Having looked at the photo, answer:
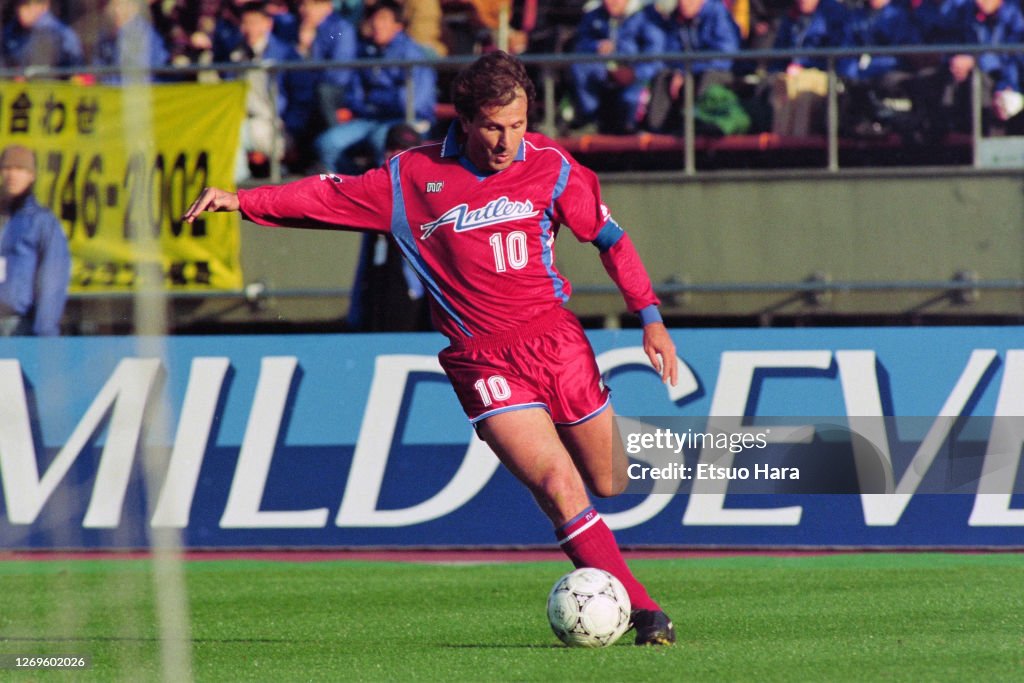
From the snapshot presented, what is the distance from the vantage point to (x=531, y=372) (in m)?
6.20

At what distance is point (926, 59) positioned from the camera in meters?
11.2

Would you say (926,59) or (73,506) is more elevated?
(926,59)

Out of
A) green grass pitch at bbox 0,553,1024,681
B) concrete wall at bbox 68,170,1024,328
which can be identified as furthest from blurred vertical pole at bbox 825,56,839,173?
green grass pitch at bbox 0,553,1024,681

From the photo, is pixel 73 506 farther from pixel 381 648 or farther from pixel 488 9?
pixel 488 9

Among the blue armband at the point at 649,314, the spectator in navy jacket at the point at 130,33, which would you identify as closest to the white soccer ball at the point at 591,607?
the blue armband at the point at 649,314

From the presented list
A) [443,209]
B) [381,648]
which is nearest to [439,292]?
[443,209]

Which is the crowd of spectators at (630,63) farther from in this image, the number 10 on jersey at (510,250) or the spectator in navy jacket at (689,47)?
the number 10 on jersey at (510,250)

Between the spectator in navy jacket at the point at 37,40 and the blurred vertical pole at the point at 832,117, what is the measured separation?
5.32 meters

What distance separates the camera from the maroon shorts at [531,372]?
6.15 metres

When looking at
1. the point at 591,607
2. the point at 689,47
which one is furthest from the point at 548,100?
the point at 591,607

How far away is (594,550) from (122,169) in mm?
6302

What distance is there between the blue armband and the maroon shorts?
0.90 ft

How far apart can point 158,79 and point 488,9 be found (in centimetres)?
284

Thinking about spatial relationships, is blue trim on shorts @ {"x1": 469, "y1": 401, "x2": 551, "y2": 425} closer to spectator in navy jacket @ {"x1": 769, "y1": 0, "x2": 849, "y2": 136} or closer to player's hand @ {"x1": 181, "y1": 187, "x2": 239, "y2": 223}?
player's hand @ {"x1": 181, "y1": 187, "x2": 239, "y2": 223}
